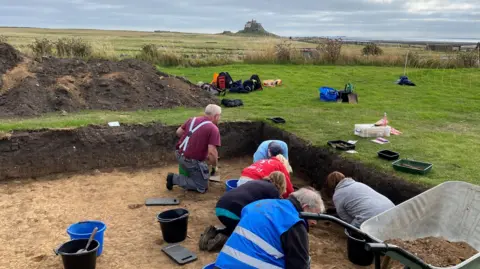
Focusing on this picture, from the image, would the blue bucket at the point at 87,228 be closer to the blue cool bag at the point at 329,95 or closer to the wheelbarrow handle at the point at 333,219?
the wheelbarrow handle at the point at 333,219

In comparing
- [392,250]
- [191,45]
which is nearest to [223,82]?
[392,250]

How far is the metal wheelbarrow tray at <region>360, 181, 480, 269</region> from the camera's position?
4984mm

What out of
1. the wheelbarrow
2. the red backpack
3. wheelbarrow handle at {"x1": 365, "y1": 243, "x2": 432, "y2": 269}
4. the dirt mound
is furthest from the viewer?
the red backpack

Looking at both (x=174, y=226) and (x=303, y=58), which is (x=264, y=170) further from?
(x=303, y=58)

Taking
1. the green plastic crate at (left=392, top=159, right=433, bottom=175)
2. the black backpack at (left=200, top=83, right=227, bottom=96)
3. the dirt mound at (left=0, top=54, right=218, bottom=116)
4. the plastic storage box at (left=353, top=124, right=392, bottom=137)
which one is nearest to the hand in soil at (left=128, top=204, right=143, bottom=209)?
the green plastic crate at (left=392, top=159, right=433, bottom=175)

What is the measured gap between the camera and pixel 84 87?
A: 41.1 ft

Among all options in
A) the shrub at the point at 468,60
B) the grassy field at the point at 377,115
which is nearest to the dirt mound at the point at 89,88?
the grassy field at the point at 377,115

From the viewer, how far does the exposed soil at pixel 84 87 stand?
11414 millimetres

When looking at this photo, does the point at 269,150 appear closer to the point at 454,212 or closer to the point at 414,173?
the point at 414,173

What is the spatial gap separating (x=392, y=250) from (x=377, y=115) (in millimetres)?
8873

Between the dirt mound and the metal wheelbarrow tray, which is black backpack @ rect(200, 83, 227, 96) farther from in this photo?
the metal wheelbarrow tray

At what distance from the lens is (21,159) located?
8.56 metres

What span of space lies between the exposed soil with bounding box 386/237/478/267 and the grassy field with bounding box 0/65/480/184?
5.91 ft

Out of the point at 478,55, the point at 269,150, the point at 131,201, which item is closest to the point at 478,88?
the point at 478,55
